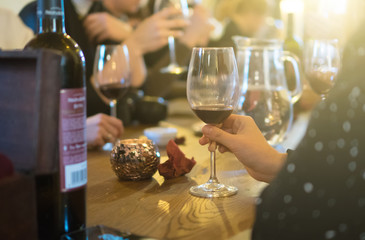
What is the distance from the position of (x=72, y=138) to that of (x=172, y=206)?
25 centimetres

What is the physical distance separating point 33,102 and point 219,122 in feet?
1.44

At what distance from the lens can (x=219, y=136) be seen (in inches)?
36.8

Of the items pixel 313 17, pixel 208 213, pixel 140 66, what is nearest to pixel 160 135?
pixel 208 213

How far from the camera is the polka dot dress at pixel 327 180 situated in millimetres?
599

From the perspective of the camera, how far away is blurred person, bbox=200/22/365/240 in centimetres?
60

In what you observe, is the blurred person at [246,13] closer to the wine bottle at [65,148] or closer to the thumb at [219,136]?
the thumb at [219,136]

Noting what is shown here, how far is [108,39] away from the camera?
251 cm

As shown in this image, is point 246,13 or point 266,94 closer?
point 266,94

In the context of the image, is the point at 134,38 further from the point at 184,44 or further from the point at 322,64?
the point at 322,64

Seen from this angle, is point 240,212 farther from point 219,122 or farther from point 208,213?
point 219,122

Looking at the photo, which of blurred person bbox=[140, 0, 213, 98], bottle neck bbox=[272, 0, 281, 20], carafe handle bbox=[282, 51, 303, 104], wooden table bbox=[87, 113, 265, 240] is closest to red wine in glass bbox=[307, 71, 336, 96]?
carafe handle bbox=[282, 51, 303, 104]

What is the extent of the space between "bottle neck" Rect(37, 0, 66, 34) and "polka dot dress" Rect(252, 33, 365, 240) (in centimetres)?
43

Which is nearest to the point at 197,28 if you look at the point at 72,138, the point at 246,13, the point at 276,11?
the point at 246,13

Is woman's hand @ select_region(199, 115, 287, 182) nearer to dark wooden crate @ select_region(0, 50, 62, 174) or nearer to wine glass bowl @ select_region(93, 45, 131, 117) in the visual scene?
dark wooden crate @ select_region(0, 50, 62, 174)
